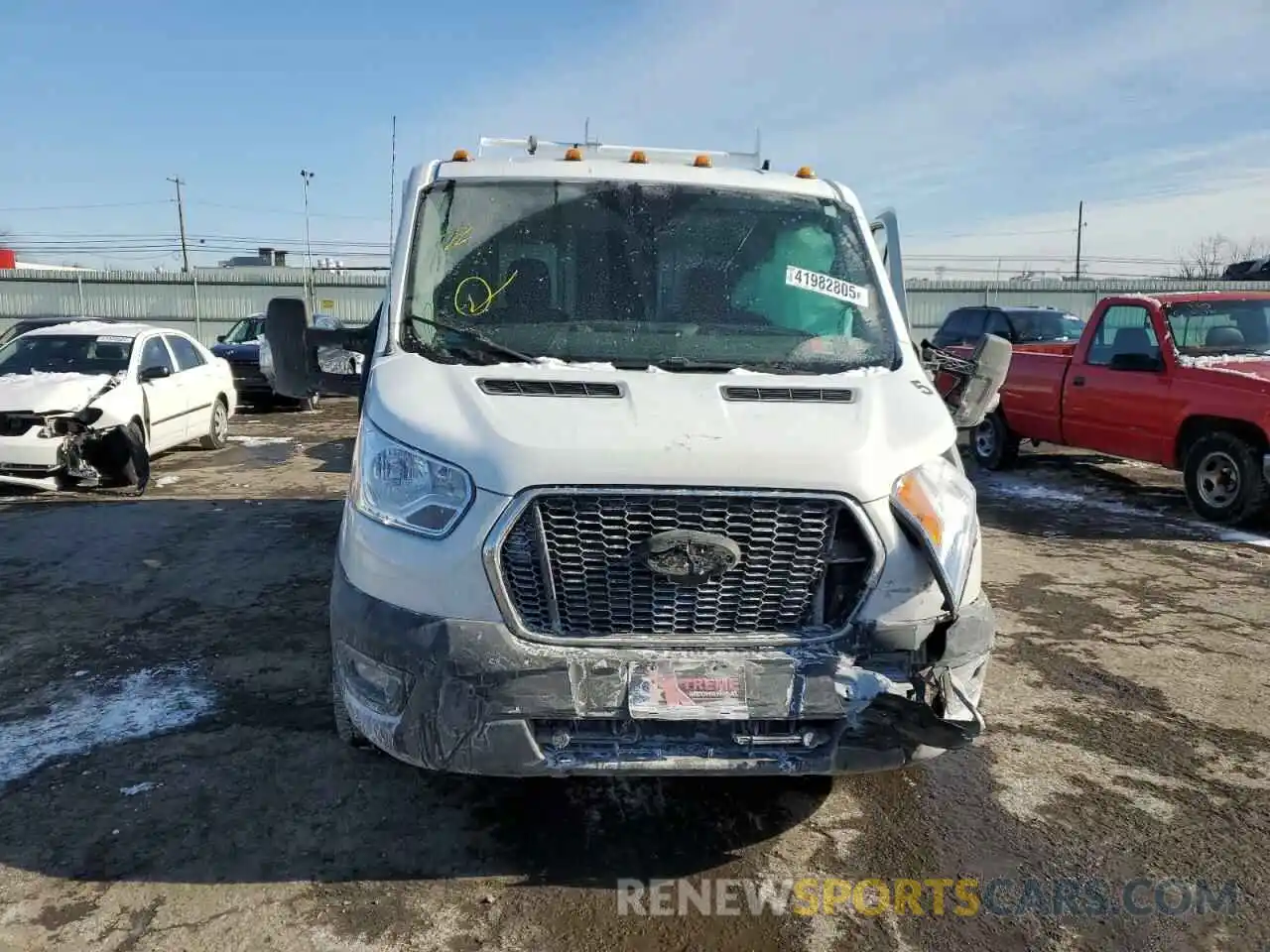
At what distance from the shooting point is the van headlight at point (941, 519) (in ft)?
9.43

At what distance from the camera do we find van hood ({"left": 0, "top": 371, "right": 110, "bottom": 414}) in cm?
→ 873

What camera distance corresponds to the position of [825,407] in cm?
311

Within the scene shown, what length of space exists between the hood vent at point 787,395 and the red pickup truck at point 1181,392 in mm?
6122

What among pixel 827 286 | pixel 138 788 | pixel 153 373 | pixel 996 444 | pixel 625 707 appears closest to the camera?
pixel 625 707

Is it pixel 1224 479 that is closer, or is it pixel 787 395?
pixel 787 395

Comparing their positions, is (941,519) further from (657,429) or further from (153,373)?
(153,373)

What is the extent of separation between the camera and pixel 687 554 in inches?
109

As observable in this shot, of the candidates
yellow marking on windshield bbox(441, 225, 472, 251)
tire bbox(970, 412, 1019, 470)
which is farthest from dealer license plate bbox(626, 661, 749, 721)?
tire bbox(970, 412, 1019, 470)

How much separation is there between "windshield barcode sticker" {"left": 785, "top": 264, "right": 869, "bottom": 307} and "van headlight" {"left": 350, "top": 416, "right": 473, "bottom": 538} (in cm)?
183

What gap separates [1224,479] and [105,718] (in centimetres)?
845

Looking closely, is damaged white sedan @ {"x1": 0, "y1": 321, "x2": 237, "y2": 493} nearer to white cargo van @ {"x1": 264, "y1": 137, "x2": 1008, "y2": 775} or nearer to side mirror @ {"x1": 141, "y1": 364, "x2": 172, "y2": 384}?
side mirror @ {"x1": 141, "y1": 364, "x2": 172, "y2": 384}

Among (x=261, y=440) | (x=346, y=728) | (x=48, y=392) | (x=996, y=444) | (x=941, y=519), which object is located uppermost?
(x=941, y=519)

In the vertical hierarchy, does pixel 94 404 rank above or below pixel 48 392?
below

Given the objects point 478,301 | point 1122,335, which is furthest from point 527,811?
point 1122,335
